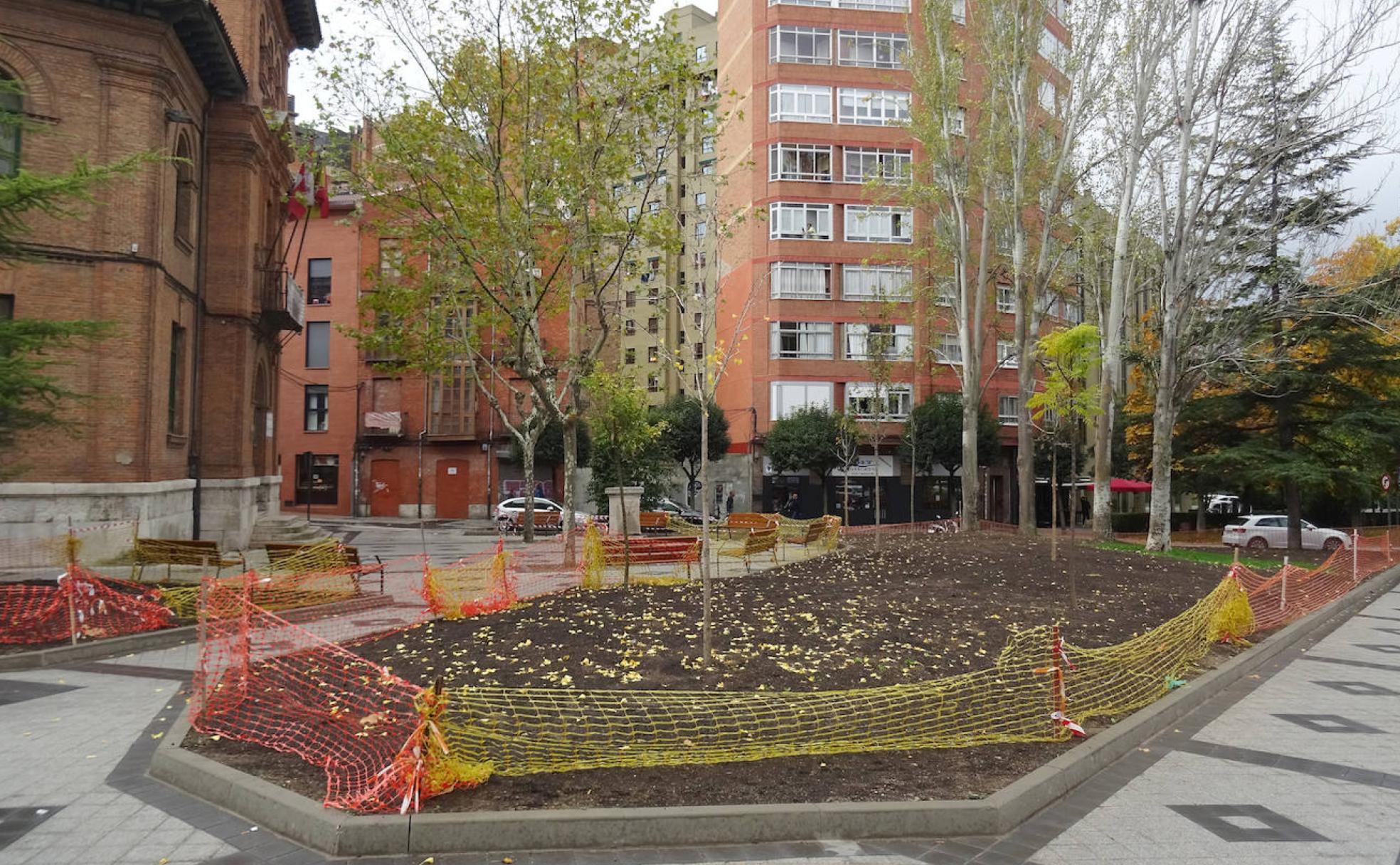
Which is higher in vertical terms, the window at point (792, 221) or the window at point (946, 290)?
the window at point (792, 221)

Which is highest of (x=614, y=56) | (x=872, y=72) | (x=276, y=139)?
(x=872, y=72)

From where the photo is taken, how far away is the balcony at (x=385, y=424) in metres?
46.2

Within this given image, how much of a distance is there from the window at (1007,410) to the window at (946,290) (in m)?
13.0

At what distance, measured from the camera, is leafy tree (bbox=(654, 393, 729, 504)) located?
4169cm

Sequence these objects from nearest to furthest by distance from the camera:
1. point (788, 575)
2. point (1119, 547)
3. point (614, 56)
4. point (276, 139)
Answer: point (788, 575)
point (614, 56)
point (1119, 547)
point (276, 139)

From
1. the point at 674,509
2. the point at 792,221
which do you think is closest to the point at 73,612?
the point at 674,509

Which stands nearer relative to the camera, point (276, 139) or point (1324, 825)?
point (1324, 825)

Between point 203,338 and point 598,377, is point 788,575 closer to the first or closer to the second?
point 598,377

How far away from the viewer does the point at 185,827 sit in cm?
528

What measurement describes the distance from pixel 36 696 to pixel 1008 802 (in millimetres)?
8731

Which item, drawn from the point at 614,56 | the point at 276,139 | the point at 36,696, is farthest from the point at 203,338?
the point at 36,696

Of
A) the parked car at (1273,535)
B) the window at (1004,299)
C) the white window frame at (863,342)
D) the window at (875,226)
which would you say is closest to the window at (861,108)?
the window at (875,226)

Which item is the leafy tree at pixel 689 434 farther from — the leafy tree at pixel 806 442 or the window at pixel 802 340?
the window at pixel 802 340

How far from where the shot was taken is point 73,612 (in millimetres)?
10844
